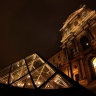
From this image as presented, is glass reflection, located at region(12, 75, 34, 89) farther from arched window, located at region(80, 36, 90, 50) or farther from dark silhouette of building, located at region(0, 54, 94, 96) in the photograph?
arched window, located at region(80, 36, 90, 50)

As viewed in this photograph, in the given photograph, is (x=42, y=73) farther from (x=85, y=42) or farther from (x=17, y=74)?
(x=85, y=42)

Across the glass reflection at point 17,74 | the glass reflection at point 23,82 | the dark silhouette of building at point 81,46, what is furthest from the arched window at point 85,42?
the glass reflection at point 23,82

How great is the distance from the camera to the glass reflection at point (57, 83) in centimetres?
873

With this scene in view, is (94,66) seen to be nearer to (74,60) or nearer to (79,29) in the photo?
(74,60)

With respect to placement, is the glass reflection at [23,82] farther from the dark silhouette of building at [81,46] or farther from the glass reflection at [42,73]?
the dark silhouette of building at [81,46]

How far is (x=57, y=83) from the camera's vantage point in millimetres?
9219

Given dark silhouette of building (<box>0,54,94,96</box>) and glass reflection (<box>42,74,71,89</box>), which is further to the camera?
glass reflection (<box>42,74,71,89</box>)

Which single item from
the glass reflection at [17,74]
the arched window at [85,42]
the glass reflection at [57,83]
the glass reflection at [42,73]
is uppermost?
the arched window at [85,42]

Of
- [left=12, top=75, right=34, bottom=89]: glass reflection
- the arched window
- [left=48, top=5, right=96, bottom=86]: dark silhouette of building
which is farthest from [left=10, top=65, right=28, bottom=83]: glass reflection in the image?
the arched window

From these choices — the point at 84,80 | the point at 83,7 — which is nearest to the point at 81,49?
the point at 84,80

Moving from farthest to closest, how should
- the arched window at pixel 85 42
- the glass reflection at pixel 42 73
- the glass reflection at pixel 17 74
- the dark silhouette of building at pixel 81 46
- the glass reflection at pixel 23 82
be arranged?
the arched window at pixel 85 42
the dark silhouette of building at pixel 81 46
the glass reflection at pixel 17 74
the glass reflection at pixel 42 73
the glass reflection at pixel 23 82

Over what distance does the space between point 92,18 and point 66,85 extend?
2720 centimetres

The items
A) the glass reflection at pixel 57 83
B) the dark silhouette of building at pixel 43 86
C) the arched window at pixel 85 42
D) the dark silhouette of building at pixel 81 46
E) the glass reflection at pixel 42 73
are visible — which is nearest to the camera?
the dark silhouette of building at pixel 43 86

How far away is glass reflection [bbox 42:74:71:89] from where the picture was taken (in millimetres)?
8734
